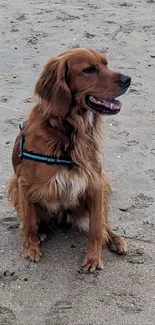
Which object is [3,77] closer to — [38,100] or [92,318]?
[38,100]

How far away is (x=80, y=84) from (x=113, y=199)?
4.47 ft

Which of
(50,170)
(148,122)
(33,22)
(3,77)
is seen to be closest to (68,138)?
(50,170)

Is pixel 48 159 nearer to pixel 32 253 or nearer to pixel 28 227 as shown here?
pixel 28 227

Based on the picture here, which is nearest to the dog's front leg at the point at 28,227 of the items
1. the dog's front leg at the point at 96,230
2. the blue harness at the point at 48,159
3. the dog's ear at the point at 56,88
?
the blue harness at the point at 48,159

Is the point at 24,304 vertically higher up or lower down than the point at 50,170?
lower down

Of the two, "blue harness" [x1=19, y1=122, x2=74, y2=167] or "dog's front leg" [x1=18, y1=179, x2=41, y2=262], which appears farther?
"dog's front leg" [x1=18, y1=179, x2=41, y2=262]

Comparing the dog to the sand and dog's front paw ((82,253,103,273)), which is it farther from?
the sand

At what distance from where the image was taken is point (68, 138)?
388 cm

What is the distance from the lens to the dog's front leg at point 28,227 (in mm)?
4133

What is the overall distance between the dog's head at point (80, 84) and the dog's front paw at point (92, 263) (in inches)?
39.7

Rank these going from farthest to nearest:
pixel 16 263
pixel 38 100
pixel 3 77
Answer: pixel 3 77, pixel 16 263, pixel 38 100

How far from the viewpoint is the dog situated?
3.75 m

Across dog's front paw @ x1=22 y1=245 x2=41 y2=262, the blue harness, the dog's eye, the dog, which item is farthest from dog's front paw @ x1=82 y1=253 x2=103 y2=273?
the dog's eye

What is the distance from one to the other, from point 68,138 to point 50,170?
0.24 metres
